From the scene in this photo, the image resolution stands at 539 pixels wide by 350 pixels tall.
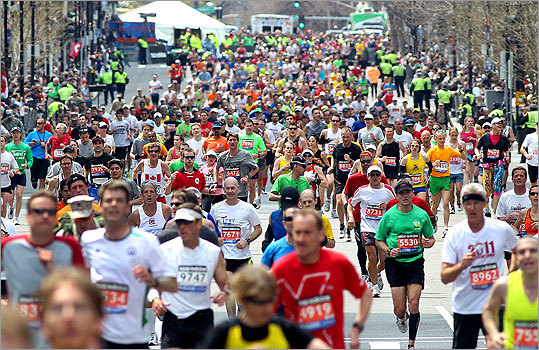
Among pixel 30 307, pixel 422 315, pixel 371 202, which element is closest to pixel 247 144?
pixel 371 202

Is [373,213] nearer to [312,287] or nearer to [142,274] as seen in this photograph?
[142,274]

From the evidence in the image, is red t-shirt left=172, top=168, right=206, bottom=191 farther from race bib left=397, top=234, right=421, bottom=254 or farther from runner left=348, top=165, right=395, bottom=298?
race bib left=397, top=234, right=421, bottom=254

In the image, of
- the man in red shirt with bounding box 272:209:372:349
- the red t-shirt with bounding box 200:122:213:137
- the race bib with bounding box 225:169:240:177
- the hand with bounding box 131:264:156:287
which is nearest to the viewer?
the man in red shirt with bounding box 272:209:372:349

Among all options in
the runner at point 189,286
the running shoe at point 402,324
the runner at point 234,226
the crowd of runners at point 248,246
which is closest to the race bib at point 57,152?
→ the crowd of runners at point 248,246

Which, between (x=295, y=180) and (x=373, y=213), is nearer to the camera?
(x=373, y=213)

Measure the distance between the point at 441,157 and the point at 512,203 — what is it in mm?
6138

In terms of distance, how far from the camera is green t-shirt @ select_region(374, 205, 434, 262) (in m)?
11.9

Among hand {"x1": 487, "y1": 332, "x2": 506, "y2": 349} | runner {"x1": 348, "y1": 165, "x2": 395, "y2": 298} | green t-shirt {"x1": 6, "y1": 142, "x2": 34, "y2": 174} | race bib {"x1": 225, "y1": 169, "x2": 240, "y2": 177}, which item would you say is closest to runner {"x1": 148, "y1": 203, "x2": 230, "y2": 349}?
hand {"x1": 487, "y1": 332, "x2": 506, "y2": 349}

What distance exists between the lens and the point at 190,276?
890cm

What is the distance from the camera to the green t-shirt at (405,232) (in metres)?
11.9

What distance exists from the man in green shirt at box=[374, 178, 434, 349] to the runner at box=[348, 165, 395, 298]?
2034mm

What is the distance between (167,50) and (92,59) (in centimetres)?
1287

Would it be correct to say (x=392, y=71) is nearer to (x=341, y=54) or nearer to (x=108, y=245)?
(x=341, y=54)

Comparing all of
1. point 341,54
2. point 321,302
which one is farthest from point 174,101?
point 321,302
